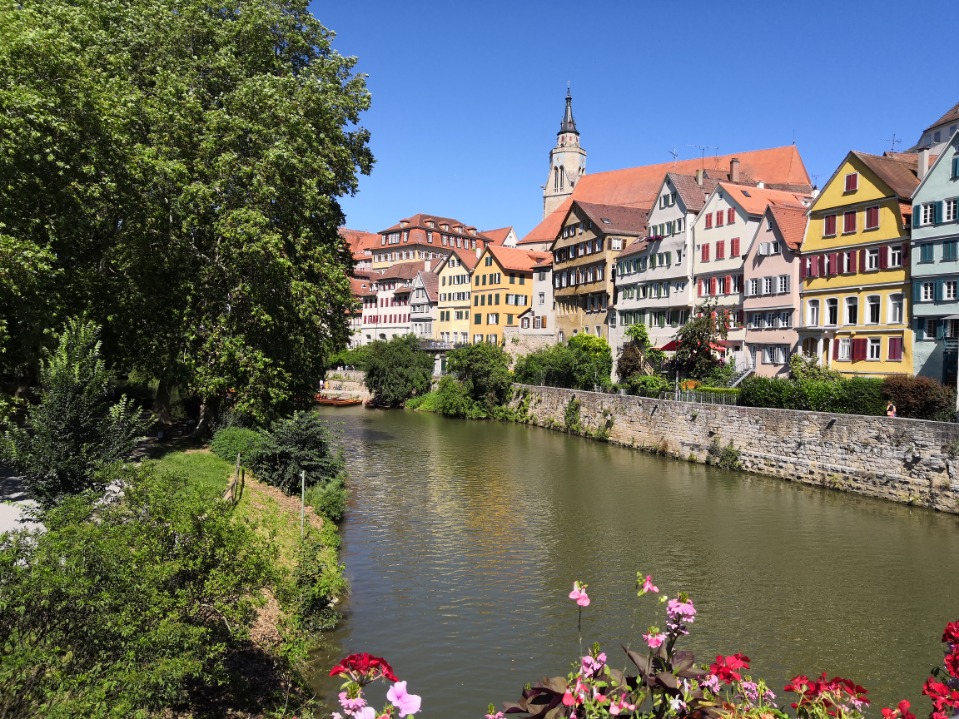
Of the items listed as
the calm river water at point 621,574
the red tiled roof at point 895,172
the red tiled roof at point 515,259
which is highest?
the red tiled roof at point 515,259

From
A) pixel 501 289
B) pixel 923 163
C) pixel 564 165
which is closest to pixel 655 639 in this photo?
pixel 923 163

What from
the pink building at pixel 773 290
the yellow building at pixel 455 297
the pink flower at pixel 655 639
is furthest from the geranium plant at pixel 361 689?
the yellow building at pixel 455 297

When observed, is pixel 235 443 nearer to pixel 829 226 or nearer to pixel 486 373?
pixel 829 226

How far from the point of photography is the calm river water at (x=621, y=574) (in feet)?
43.4

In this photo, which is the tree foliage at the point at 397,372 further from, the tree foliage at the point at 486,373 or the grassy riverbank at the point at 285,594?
the grassy riverbank at the point at 285,594

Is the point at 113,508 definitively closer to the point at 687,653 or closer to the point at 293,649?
the point at 293,649

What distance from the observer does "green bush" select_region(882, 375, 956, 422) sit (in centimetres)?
2629

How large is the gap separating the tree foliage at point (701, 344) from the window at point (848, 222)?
7372 millimetres

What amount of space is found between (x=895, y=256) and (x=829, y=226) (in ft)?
13.2

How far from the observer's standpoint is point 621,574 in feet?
58.7

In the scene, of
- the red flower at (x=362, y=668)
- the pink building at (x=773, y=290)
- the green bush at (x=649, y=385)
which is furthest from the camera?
the green bush at (x=649, y=385)

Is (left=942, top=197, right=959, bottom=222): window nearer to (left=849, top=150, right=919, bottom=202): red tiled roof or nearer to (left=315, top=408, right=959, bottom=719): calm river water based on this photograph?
(left=849, top=150, right=919, bottom=202): red tiled roof

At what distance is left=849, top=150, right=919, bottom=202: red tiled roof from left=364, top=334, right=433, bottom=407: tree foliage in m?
36.5

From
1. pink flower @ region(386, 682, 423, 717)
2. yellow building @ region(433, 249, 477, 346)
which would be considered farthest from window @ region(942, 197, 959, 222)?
yellow building @ region(433, 249, 477, 346)
